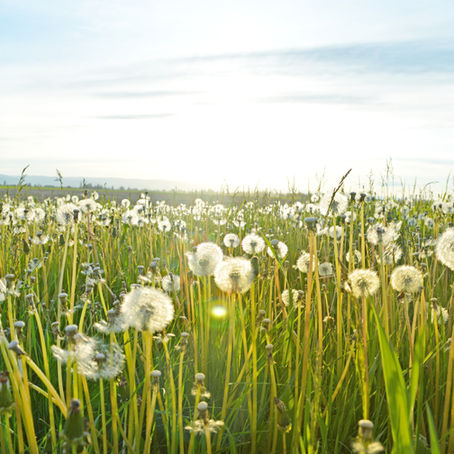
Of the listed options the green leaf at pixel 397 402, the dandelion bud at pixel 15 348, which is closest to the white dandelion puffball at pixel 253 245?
the green leaf at pixel 397 402

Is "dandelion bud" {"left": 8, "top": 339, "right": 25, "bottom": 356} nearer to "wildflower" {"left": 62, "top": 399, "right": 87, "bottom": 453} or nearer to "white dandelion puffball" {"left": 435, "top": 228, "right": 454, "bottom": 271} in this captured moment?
"wildflower" {"left": 62, "top": 399, "right": 87, "bottom": 453}

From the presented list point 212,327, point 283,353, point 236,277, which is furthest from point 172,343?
point 236,277

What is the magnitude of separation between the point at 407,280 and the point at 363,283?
0.27 metres

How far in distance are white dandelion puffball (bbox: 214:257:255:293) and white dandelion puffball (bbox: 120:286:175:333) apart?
320 millimetres

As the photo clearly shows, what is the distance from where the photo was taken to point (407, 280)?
1692mm

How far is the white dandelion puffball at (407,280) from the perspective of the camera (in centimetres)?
167

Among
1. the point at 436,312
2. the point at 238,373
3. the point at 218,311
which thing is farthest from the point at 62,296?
the point at 436,312

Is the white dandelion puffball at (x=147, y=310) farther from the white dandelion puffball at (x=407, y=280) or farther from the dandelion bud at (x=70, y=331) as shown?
the white dandelion puffball at (x=407, y=280)

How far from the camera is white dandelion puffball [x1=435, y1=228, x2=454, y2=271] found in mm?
1548

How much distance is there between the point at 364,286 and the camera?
1.53m

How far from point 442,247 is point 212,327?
1254mm

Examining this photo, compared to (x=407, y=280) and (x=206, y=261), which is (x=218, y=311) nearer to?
(x=206, y=261)

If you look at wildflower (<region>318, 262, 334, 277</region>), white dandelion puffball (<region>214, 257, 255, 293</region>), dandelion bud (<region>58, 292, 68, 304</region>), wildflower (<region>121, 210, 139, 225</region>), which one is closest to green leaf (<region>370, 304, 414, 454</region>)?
white dandelion puffball (<region>214, 257, 255, 293</region>)

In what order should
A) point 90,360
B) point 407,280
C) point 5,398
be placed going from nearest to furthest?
point 5,398, point 90,360, point 407,280
